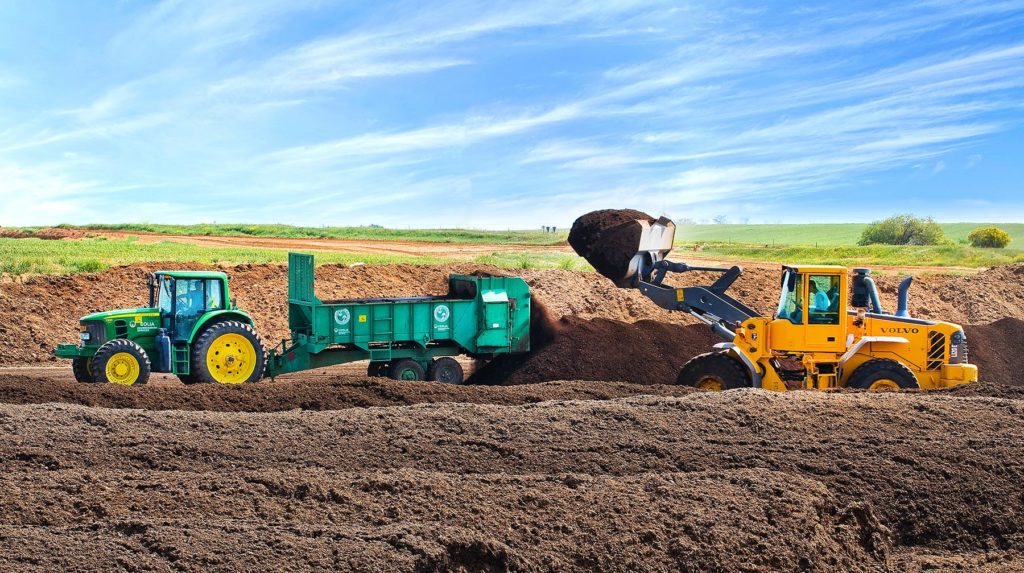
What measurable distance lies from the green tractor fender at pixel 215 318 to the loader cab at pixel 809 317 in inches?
354

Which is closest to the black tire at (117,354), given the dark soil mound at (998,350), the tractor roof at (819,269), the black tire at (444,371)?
A: the black tire at (444,371)

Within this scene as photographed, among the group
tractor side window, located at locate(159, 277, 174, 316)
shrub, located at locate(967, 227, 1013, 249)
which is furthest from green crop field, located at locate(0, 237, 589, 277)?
shrub, located at locate(967, 227, 1013, 249)

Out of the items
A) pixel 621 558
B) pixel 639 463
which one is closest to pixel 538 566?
pixel 621 558

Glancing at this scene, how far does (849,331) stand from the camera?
14.4 m

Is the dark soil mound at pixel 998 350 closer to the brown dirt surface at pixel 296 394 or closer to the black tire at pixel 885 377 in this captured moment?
the black tire at pixel 885 377

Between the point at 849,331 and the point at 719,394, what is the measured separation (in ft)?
10.4

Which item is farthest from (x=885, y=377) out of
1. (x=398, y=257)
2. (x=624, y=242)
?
(x=398, y=257)

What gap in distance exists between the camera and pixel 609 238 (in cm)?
1688

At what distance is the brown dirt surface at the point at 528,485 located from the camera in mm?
7539

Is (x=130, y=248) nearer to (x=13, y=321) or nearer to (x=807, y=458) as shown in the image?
(x=13, y=321)

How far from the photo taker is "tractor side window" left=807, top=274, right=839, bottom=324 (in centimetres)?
1405

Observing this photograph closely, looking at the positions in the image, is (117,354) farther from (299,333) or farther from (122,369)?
(299,333)

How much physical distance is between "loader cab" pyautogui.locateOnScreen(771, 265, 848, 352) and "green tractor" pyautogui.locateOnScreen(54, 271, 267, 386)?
8.90 meters

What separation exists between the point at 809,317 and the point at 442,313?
6.87m
